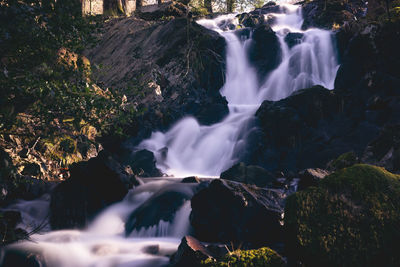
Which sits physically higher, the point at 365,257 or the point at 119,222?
the point at 365,257

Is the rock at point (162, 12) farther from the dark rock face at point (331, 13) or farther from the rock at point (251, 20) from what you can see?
the dark rock face at point (331, 13)

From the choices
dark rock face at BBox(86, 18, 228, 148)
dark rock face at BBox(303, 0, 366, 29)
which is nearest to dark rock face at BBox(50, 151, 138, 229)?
dark rock face at BBox(86, 18, 228, 148)

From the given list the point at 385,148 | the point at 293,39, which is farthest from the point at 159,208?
the point at 293,39

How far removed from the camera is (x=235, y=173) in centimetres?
1018

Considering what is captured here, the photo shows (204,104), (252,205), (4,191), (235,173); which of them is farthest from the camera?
(204,104)

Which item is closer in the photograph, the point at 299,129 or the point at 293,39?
the point at 299,129

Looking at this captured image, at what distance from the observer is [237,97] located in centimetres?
2014

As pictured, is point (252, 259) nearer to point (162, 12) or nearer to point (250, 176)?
point (250, 176)

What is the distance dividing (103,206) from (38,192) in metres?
1.74

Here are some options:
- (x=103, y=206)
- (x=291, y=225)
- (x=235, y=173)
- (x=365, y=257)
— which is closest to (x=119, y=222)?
(x=103, y=206)

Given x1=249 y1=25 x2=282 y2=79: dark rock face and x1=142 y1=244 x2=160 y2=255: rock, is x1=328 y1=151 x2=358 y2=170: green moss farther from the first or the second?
x1=249 y1=25 x2=282 y2=79: dark rock face

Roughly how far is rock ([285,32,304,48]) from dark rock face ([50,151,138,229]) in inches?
651

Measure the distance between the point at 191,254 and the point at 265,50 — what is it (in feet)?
61.7

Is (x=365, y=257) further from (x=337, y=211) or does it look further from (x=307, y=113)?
(x=307, y=113)
